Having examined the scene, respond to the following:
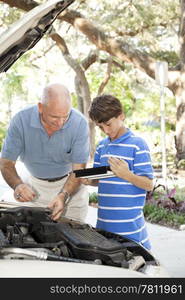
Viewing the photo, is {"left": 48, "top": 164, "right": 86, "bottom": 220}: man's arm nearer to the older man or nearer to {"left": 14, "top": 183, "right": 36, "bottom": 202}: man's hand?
the older man

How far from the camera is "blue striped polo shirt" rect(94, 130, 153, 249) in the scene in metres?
3.08

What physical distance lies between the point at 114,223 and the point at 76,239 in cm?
71

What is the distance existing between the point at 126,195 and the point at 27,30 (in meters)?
1.13

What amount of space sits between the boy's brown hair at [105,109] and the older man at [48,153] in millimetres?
395

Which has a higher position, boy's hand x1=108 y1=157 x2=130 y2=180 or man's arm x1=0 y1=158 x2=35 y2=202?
boy's hand x1=108 y1=157 x2=130 y2=180

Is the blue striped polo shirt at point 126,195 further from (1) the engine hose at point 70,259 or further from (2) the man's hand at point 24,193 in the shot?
(1) the engine hose at point 70,259

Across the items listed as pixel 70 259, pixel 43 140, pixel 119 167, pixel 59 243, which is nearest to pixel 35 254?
pixel 70 259

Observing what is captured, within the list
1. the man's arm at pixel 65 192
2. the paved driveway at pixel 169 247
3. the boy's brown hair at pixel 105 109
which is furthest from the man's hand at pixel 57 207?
the paved driveway at pixel 169 247

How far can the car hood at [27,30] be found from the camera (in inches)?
91.7

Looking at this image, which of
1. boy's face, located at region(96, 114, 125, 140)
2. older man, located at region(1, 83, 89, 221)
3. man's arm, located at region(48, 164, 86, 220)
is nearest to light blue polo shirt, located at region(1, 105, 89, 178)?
older man, located at region(1, 83, 89, 221)

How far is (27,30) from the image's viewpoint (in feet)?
8.14

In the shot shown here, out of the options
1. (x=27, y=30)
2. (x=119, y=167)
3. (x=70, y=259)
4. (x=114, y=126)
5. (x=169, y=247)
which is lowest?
(x=169, y=247)

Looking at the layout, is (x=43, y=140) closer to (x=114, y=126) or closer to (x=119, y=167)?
(x=114, y=126)

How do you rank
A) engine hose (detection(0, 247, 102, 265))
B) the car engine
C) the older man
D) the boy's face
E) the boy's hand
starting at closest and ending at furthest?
engine hose (detection(0, 247, 102, 265)) < the car engine < the boy's hand < the boy's face < the older man
